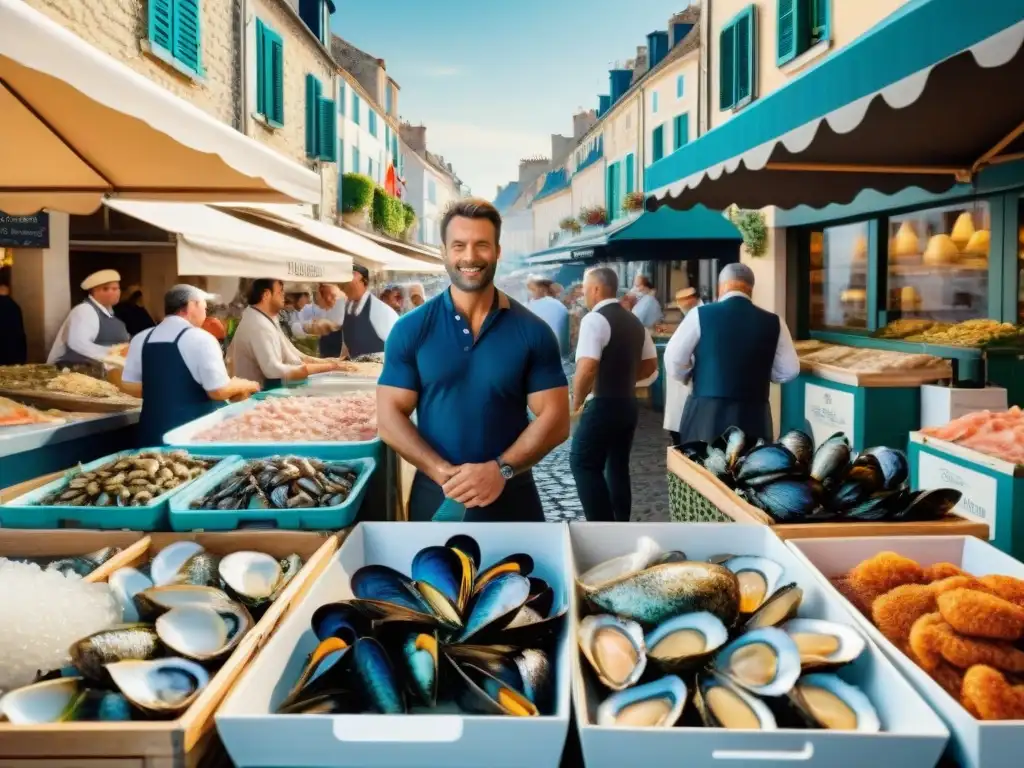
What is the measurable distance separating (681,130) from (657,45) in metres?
7.04

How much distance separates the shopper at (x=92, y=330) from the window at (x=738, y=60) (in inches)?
347

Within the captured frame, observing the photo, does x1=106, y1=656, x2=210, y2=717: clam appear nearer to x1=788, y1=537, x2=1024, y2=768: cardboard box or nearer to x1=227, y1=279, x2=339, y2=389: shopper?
x1=788, y1=537, x2=1024, y2=768: cardboard box

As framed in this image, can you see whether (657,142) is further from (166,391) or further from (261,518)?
(261,518)

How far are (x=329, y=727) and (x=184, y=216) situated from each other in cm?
573

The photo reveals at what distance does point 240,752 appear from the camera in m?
1.22

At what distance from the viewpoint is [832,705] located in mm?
1302

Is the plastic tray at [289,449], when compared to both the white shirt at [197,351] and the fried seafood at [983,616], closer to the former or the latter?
the white shirt at [197,351]

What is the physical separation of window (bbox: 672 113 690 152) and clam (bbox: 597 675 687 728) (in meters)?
18.6

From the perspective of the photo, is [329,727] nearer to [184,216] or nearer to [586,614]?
[586,614]

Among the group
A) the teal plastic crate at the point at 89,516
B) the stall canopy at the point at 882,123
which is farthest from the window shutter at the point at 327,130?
the teal plastic crate at the point at 89,516

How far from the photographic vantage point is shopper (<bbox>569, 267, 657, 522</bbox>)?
211 inches

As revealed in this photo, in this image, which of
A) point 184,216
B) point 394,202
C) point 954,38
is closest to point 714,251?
point 184,216

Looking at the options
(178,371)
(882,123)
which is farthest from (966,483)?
(178,371)

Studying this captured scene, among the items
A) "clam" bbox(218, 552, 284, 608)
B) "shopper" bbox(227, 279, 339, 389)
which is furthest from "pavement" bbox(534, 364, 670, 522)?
"clam" bbox(218, 552, 284, 608)
